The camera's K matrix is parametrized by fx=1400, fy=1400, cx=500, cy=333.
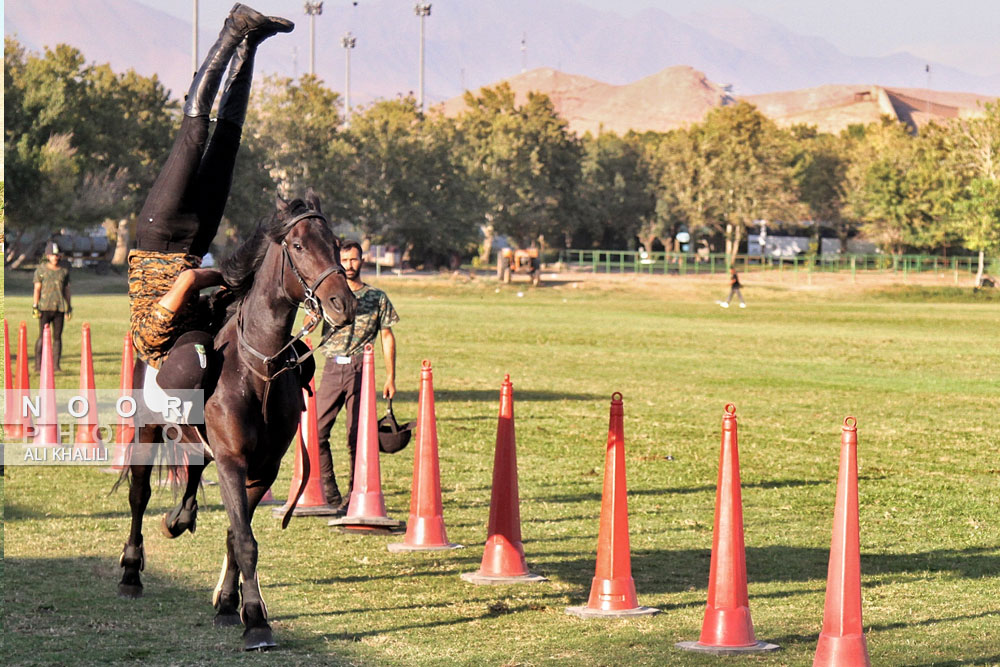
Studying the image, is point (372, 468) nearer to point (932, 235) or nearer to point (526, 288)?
point (526, 288)

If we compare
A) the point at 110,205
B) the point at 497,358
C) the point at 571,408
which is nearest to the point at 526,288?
the point at 110,205

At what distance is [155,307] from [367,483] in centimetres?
343

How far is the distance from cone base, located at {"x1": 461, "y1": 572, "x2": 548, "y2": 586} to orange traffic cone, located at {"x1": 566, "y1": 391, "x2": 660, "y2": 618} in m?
0.84

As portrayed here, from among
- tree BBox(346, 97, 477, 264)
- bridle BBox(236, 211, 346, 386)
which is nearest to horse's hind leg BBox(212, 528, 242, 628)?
bridle BBox(236, 211, 346, 386)

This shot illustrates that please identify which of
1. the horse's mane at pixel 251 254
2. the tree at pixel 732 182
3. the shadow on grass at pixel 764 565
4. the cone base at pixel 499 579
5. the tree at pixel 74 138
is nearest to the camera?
the horse's mane at pixel 251 254

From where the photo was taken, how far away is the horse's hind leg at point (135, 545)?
28.0ft

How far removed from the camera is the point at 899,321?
1844 inches

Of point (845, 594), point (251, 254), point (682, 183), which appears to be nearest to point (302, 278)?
point (251, 254)

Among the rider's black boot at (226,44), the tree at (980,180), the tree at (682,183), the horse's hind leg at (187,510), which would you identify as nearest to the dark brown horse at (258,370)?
the horse's hind leg at (187,510)

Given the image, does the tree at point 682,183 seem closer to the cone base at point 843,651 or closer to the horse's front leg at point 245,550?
the horse's front leg at point 245,550

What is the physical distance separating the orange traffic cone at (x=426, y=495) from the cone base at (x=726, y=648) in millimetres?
3108

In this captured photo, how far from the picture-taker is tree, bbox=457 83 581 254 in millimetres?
103688

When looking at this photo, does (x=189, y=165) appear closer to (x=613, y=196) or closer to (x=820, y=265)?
(x=820, y=265)

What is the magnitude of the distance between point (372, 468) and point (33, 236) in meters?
69.0
